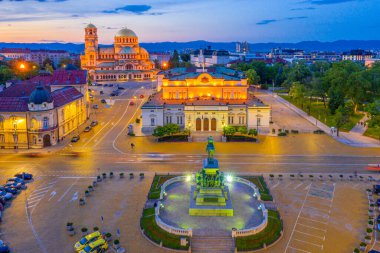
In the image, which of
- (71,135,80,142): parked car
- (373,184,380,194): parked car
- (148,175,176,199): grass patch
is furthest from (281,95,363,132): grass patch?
(71,135,80,142): parked car

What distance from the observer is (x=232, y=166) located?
201 feet

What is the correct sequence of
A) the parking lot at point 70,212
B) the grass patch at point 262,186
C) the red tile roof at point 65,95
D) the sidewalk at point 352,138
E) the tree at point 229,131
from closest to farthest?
the parking lot at point 70,212, the grass patch at point 262,186, the sidewalk at point 352,138, the tree at point 229,131, the red tile roof at point 65,95

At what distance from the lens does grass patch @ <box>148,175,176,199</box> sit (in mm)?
48156

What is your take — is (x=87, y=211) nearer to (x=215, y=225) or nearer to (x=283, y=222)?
(x=215, y=225)

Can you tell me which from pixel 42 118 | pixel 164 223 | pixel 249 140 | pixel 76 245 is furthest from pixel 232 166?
pixel 42 118

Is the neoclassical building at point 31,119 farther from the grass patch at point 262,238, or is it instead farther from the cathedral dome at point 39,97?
the grass patch at point 262,238

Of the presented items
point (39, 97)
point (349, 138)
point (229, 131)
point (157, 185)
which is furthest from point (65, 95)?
point (349, 138)

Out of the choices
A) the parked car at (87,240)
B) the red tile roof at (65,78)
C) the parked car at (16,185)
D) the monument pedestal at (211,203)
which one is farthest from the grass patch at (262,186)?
the red tile roof at (65,78)

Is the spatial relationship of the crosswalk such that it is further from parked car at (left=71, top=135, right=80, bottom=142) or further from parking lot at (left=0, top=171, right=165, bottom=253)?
parked car at (left=71, top=135, right=80, bottom=142)

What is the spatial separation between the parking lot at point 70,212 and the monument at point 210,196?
7117 mm

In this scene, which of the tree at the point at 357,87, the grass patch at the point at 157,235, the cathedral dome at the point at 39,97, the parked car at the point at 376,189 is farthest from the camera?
the tree at the point at 357,87

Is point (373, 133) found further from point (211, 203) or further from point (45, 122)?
point (45, 122)

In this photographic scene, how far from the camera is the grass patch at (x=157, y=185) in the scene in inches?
1896

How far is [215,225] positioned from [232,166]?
72.3ft
